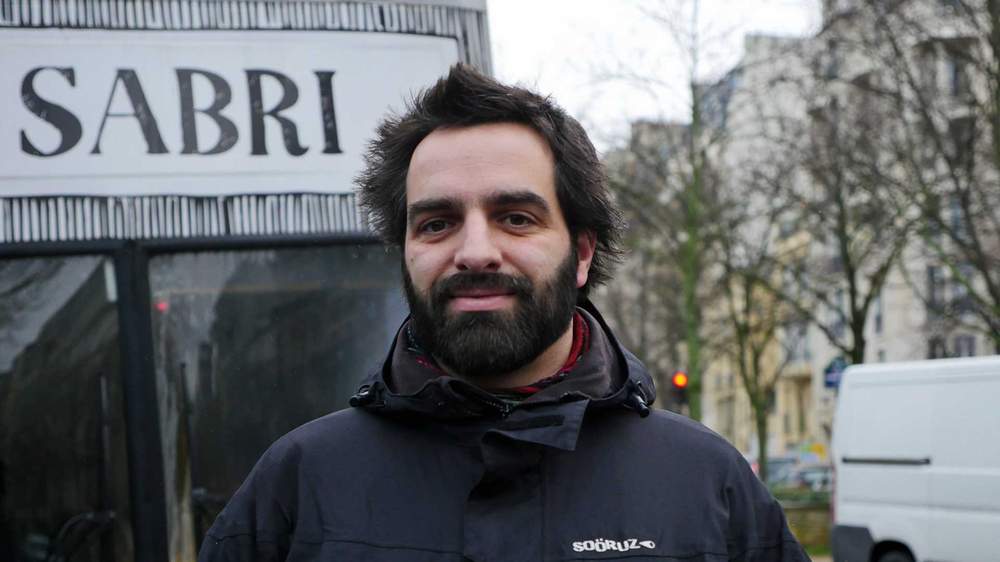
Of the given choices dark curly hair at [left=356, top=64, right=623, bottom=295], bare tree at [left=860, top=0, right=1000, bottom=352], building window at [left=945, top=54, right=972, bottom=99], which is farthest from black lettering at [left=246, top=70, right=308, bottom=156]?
building window at [left=945, top=54, right=972, bottom=99]

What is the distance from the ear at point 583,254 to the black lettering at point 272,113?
2.15m

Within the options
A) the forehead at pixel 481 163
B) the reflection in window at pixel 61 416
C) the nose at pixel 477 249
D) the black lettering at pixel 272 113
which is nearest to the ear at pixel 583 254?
the forehead at pixel 481 163

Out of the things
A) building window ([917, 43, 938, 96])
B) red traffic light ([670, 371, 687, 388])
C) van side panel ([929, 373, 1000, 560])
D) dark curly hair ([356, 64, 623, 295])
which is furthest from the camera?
red traffic light ([670, 371, 687, 388])

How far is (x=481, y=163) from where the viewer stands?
7.48 ft

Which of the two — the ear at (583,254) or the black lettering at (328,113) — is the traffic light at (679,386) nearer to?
the black lettering at (328,113)

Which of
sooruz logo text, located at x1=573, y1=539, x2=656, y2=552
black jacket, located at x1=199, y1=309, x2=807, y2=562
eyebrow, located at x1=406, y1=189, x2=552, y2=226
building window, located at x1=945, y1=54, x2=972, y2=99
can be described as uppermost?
building window, located at x1=945, y1=54, x2=972, y2=99

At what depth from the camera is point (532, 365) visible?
2309mm

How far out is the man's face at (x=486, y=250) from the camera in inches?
87.7

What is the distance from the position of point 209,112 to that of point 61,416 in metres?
0.97

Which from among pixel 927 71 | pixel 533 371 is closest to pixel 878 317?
pixel 927 71

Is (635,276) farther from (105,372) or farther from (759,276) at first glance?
(105,372)

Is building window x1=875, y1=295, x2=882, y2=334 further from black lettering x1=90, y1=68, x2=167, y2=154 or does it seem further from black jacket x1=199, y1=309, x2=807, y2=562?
black jacket x1=199, y1=309, x2=807, y2=562

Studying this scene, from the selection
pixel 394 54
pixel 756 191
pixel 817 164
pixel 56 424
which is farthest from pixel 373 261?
pixel 756 191

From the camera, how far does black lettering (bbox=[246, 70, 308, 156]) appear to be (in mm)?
4473
